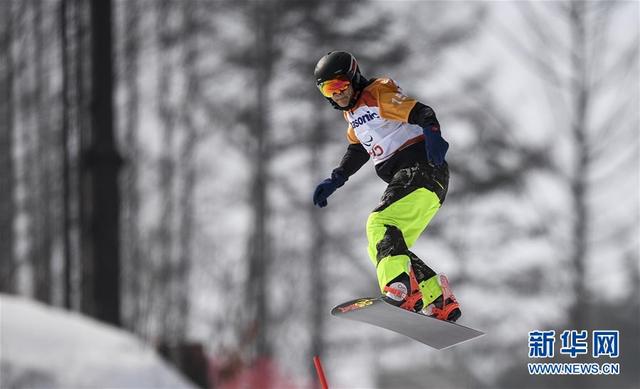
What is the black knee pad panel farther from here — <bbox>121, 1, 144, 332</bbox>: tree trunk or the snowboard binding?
<bbox>121, 1, 144, 332</bbox>: tree trunk

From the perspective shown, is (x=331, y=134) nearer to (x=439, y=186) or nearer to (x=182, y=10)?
(x=182, y=10)

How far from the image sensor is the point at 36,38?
22156mm

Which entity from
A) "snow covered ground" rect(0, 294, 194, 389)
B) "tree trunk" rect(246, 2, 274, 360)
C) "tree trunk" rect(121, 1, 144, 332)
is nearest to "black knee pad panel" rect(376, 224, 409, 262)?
"snow covered ground" rect(0, 294, 194, 389)

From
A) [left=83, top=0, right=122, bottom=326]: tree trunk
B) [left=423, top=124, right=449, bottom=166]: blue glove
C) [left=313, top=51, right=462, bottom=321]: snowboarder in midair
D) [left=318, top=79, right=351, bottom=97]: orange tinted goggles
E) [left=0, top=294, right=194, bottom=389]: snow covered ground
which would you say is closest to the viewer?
[left=423, top=124, right=449, bottom=166]: blue glove

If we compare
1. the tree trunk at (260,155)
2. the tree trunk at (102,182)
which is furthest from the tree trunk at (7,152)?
the tree trunk at (102,182)

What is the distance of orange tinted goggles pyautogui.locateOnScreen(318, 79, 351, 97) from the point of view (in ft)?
14.4

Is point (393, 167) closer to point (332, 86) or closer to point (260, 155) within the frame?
point (332, 86)

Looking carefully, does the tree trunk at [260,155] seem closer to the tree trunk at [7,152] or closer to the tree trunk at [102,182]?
the tree trunk at [7,152]

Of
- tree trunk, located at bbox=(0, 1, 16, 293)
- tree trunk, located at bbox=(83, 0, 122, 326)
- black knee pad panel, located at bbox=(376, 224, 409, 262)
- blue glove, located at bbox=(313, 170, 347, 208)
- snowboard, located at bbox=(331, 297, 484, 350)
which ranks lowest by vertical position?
snowboard, located at bbox=(331, 297, 484, 350)

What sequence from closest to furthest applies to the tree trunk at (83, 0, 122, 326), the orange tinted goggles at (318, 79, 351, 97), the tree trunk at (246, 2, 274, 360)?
1. the orange tinted goggles at (318, 79, 351, 97)
2. the tree trunk at (83, 0, 122, 326)
3. the tree trunk at (246, 2, 274, 360)

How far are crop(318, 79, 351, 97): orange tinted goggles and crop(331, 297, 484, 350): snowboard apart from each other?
1.01 metres

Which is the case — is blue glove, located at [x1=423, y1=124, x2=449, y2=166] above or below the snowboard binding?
above

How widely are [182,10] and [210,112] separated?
230 cm

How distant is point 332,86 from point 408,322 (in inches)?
49.4
